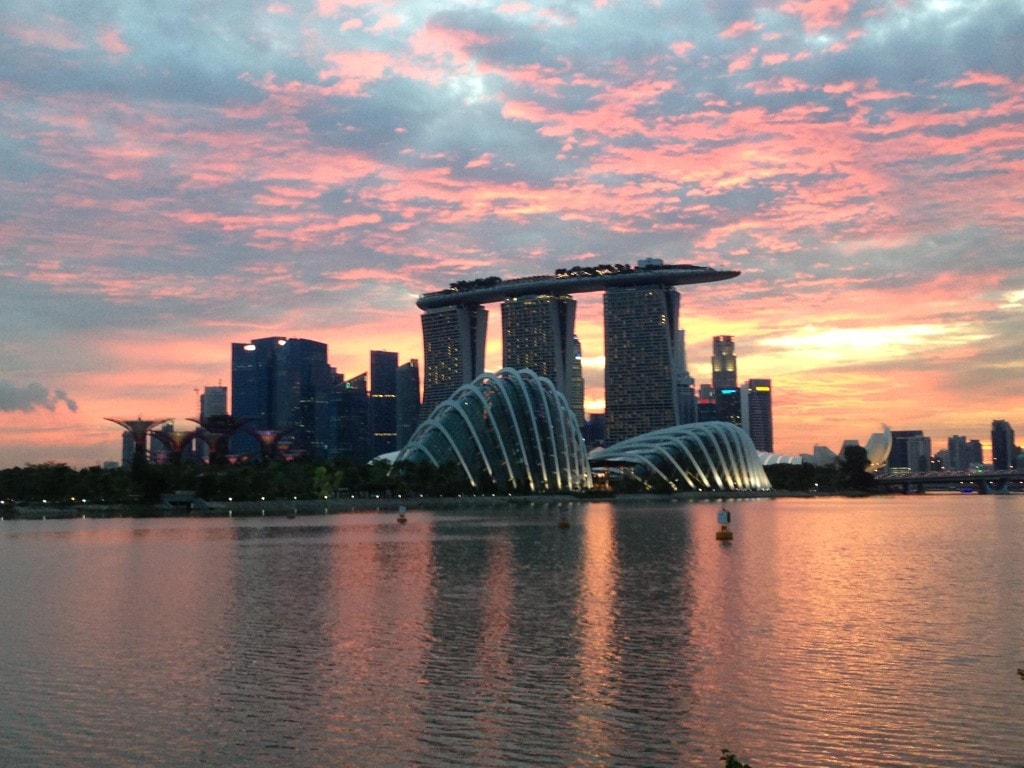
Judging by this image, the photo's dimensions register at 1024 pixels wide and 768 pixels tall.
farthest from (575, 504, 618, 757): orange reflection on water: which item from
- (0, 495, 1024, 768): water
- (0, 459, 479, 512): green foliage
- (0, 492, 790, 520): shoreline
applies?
(0, 459, 479, 512): green foliage

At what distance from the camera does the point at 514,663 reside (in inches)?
1188

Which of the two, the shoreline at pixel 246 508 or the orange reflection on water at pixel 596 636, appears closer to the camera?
the orange reflection on water at pixel 596 636

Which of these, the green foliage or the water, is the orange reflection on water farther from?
the green foliage

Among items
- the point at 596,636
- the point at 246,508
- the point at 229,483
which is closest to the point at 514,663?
the point at 596,636

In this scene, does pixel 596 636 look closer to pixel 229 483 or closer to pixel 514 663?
pixel 514 663

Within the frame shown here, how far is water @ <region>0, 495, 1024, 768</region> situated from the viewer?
21.9 m

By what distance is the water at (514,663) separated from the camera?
71.9 feet

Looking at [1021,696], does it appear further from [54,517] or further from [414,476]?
[414,476]

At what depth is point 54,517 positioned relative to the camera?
6220 inches

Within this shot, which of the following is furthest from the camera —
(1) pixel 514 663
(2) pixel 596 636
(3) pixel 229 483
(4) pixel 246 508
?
(3) pixel 229 483

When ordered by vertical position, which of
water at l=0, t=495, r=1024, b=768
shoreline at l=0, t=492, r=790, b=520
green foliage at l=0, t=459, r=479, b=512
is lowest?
water at l=0, t=495, r=1024, b=768

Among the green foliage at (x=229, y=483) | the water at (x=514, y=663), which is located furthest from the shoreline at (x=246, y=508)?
the water at (x=514, y=663)

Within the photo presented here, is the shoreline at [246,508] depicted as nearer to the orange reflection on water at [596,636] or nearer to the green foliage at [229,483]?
the green foliage at [229,483]

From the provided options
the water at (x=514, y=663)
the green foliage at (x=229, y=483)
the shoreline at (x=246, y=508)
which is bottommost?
the water at (x=514, y=663)
